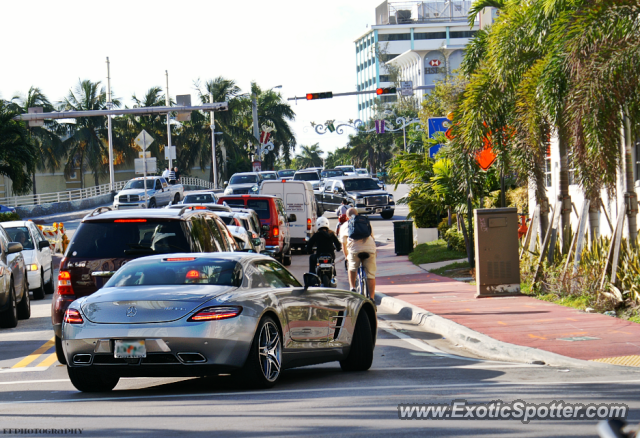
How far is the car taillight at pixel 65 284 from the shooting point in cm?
976

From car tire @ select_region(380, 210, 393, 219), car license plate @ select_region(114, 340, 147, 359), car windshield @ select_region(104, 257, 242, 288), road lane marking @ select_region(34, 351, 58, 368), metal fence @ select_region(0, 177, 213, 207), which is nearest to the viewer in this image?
car license plate @ select_region(114, 340, 147, 359)

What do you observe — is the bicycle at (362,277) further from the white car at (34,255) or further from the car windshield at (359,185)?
the car windshield at (359,185)

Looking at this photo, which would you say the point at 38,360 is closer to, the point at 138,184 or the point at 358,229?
the point at 358,229

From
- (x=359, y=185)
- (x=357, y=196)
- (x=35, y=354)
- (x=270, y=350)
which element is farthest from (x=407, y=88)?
(x=270, y=350)

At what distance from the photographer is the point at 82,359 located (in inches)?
299

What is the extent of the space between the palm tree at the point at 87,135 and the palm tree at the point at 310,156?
238 ft

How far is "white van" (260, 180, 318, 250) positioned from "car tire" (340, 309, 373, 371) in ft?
65.7

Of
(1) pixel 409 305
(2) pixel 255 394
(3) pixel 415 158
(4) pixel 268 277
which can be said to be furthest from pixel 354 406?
(3) pixel 415 158

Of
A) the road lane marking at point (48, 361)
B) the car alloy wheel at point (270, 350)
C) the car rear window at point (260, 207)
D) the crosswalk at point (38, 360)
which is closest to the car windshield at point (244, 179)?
the car rear window at point (260, 207)

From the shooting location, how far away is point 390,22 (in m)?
150

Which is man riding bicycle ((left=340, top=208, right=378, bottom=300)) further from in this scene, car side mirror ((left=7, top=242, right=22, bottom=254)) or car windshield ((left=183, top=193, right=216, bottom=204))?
car windshield ((left=183, top=193, right=216, bottom=204))

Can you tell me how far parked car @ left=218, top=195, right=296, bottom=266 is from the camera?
24719 millimetres

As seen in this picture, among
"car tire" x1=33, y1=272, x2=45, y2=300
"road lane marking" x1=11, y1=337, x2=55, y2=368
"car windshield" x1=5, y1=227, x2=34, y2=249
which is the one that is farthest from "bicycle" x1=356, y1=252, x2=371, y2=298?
"car windshield" x1=5, y1=227, x2=34, y2=249

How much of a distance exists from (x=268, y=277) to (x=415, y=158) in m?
16.8
